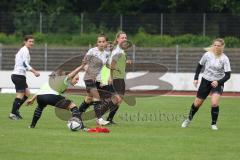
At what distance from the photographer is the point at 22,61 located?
18.6m

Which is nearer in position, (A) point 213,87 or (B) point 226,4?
(A) point 213,87

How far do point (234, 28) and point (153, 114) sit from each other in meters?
20.4

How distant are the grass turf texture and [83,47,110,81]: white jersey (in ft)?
3.65

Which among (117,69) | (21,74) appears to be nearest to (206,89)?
(117,69)

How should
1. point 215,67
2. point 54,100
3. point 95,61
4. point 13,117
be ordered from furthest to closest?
point 13,117, point 95,61, point 215,67, point 54,100

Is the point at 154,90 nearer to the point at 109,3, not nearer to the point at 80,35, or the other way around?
the point at 80,35

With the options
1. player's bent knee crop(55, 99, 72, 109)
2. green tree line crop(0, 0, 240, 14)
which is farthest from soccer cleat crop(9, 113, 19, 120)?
green tree line crop(0, 0, 240, 14)

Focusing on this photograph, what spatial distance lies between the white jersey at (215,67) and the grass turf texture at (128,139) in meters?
1.14

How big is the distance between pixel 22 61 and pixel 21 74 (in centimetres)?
37

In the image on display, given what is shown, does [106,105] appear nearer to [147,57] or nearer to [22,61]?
[22,61]

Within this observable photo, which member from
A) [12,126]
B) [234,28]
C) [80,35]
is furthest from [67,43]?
[12,126]

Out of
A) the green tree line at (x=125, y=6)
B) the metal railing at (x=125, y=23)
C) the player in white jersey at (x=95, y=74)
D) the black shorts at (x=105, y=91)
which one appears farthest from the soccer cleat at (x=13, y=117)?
the green tree line at (x=125, y=6)

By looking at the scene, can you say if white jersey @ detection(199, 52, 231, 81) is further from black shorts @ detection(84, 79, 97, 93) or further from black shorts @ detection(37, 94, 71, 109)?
black shorts @ detection(37, 94, 71, 109)

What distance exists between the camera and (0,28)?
4241 cm
